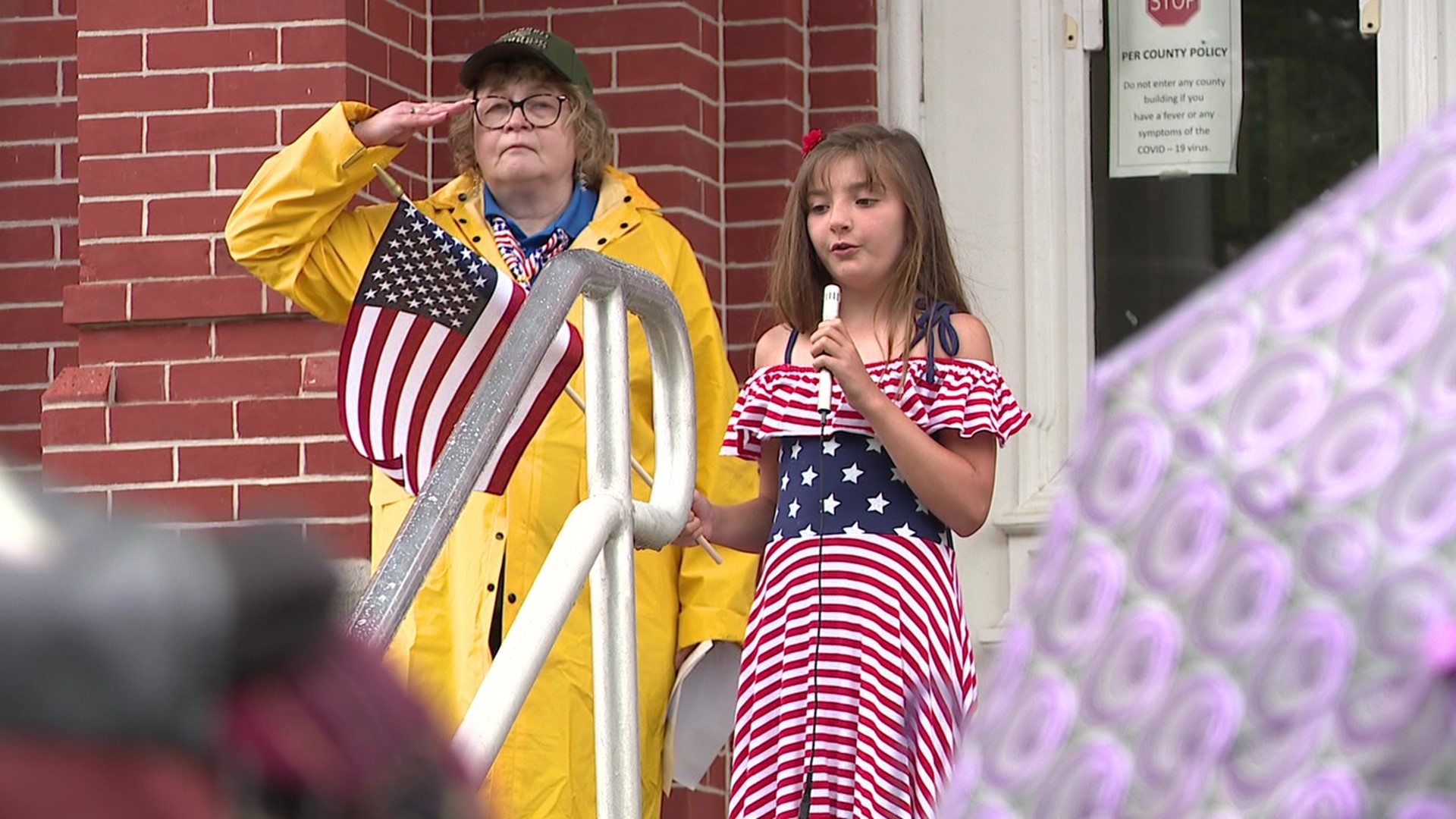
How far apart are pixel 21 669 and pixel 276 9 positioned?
451cm

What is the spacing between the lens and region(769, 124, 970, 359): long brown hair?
3953mm

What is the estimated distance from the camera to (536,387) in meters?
3.57

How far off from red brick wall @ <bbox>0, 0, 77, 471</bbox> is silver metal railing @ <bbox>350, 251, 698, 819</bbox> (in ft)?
8.22

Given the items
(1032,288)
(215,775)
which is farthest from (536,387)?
(215,775)

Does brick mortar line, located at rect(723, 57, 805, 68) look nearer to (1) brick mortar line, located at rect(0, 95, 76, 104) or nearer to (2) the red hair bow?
(2) the red hair bow

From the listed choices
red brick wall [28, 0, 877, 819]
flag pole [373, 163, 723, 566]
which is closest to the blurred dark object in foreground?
flag pole [373, 163, 723, 566]

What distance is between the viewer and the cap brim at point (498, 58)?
4309mm

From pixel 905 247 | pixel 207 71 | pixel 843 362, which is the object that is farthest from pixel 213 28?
pixel 843 362

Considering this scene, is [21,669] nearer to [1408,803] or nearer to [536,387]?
[1408,803]

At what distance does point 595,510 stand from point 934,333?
0.92 metres

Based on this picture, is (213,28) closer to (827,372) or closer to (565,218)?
(565,218)

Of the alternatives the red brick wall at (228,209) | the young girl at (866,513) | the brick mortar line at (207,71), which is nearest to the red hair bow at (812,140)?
the young girl at (866,513)

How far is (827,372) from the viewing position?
12.1 ft

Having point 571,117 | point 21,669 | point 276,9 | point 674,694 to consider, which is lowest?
point 674,694
